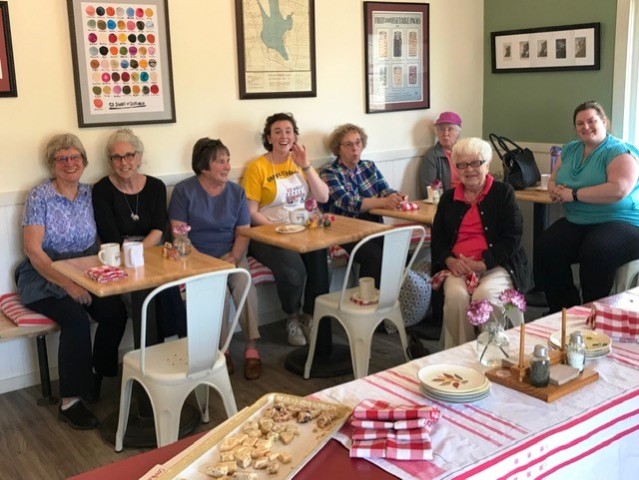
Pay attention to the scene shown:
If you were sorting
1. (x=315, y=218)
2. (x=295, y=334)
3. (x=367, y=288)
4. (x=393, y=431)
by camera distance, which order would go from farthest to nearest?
(x=295, y=334), (x=315, y=218), (x=367, y=288), (x=393, y=431)

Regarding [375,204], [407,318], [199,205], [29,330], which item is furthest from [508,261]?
[29,330]

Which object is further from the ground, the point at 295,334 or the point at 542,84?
the point at 542,84

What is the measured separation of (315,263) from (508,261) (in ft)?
3.06

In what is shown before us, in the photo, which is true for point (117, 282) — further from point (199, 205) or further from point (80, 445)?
point (199, 205)

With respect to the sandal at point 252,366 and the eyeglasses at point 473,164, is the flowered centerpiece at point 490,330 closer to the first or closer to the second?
the eyeglasses at point 473,164

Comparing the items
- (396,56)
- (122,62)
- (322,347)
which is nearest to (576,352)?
(322,347)

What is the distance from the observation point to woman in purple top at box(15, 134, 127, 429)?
3070 millimetres

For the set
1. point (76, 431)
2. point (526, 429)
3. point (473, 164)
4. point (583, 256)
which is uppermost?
point (473, 164)

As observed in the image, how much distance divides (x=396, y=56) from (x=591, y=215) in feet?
5.58

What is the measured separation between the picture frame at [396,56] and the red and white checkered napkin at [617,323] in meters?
2.76

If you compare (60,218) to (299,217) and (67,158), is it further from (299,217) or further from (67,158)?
(299,217)

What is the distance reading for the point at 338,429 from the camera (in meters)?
1.52

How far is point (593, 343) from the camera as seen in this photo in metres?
1.93

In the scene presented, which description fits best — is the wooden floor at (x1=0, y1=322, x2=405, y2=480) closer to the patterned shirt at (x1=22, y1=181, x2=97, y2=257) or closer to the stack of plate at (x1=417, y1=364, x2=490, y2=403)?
the patterned shirt at (x1=22, y1=181, x2=97, y2=257)
